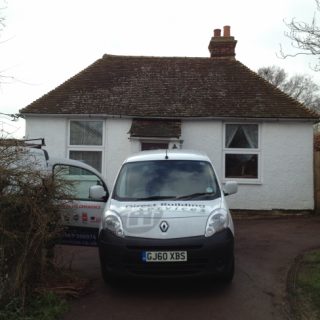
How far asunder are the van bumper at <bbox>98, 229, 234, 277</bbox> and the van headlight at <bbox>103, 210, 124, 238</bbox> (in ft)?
0.31

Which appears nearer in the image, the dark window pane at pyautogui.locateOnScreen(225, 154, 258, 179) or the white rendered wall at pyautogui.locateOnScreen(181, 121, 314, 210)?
the white rendered wall at pyautogui.locateOnScreen(181, 121, 314, 210)

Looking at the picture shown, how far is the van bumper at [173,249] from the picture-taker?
20.7ft

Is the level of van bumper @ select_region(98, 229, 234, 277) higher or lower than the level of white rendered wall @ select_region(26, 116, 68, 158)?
lower

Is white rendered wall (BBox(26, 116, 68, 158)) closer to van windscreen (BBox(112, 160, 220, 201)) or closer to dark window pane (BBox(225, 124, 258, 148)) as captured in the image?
dark window pane (BBox(225, 124, 258, 148))

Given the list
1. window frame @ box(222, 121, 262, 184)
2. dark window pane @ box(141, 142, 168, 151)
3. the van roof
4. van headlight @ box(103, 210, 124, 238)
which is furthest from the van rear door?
window frame @ box(222, 121, 262, 184)

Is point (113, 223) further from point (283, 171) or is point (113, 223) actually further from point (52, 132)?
point (283, 171)

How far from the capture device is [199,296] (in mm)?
6508

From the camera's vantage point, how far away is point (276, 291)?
6.79 m

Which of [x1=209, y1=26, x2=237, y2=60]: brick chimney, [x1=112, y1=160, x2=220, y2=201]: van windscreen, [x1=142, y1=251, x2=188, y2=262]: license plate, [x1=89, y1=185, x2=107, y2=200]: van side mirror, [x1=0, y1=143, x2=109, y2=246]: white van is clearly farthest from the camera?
[x1=209, y1=26, x2=237, y2=60]: brick chimney

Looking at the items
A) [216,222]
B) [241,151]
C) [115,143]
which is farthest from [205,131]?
[216,222]

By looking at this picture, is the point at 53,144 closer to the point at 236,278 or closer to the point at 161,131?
the point at 161,131

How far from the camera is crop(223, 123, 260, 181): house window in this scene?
16406 millimetres

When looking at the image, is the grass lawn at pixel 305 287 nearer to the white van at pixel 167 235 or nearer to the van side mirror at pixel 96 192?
the white van at pixel 167 235

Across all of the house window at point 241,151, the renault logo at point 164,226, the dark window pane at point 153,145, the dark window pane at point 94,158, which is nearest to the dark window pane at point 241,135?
the house window at point 241,151
